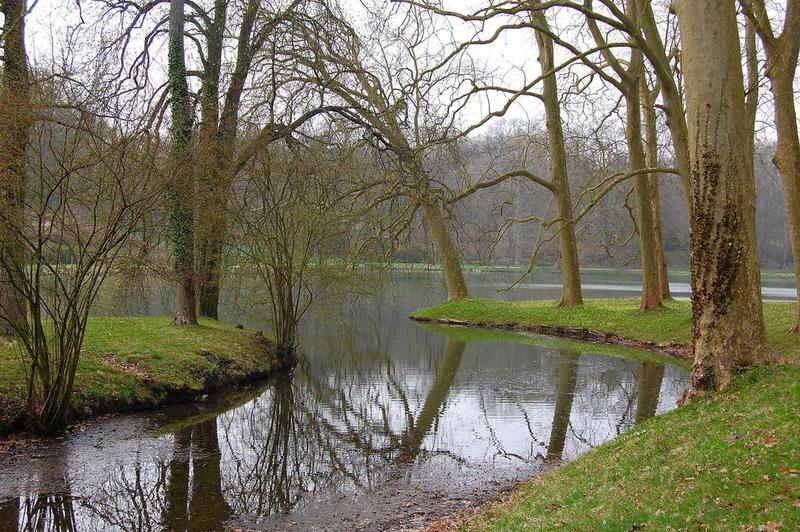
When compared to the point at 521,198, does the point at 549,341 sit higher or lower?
lower

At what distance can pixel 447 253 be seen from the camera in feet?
101

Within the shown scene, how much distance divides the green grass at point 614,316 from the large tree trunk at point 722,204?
581 centimetres

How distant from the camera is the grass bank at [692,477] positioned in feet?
16.2

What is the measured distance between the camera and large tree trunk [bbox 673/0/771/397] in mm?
8672

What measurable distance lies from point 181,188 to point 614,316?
1758cm

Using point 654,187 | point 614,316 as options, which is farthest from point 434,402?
point 654,187

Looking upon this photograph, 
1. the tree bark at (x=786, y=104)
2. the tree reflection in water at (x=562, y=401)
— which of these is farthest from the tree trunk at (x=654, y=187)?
the tree bark at (x=786, y=104)

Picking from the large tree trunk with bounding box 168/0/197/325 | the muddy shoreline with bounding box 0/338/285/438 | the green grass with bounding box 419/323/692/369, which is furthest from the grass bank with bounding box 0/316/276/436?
the green grass with bounding box 419/323/692/369

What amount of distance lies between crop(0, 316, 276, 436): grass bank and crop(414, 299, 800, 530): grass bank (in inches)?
278

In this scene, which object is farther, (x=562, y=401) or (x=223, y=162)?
(x=223, y=162)

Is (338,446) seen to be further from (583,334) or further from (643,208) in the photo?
(643,208)

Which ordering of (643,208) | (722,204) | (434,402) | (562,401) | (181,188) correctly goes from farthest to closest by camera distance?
(643,208), (434,402), (562,401), (181,188), (722,204)

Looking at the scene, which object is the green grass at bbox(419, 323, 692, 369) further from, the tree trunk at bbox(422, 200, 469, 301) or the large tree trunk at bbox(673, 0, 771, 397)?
the large tree trunk at bbox(673, 0, 771, 397)

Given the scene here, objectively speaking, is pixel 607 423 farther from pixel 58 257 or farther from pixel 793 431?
pixel 58 257
